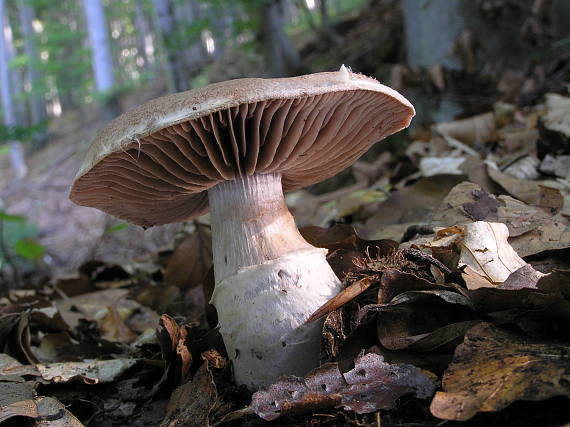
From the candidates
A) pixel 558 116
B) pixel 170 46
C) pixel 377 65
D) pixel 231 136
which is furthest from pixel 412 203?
pixel 170 46

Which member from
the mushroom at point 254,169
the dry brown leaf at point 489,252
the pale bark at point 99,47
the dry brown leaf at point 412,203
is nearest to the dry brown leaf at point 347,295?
the mushroom at point 254,169

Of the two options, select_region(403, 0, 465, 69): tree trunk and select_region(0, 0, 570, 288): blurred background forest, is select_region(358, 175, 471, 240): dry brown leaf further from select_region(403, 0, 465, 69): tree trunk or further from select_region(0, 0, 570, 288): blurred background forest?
select_region(403, 0, 465, 69): tree trunk

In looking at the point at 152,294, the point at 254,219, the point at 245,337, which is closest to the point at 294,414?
the point at 245,337

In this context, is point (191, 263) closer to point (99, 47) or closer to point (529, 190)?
point (529, 190)

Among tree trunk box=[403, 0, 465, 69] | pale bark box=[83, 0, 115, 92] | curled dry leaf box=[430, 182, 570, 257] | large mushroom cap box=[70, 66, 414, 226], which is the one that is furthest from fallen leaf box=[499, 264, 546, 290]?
pale bark box=[83, 0, 115, 92]

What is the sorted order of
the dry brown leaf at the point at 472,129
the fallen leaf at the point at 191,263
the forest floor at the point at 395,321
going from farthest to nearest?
the dry brown leaf at the point at 472,129 → the fallen leaf at the point at 191,263 → the forest floor at the point at 395,321

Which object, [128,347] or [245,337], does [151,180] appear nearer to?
[245,337]

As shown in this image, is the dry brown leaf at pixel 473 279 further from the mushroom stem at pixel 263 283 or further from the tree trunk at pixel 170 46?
the tree trunk at pixel 170 46
